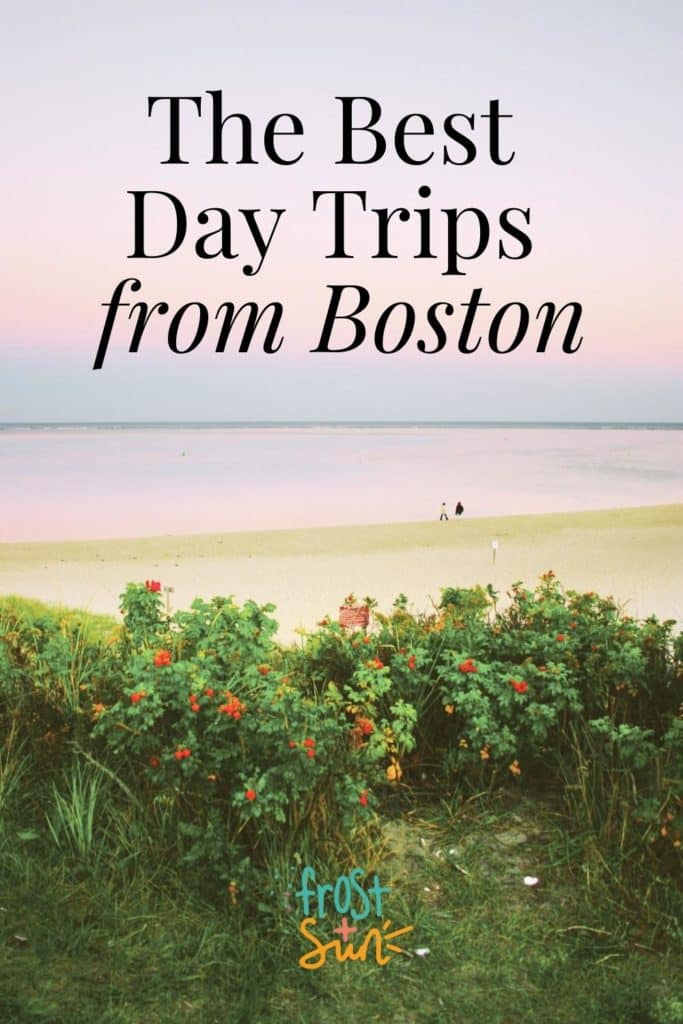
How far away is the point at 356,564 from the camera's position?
1466cm

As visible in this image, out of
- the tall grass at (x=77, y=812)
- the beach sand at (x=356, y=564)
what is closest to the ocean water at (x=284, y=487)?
the beach sand at (x=356, y=564)

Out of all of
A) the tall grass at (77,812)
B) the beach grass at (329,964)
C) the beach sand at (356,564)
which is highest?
the beach sand at (356,564)

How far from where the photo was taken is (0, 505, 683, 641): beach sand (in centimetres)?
1161

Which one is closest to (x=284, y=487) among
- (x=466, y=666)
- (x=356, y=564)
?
(x=356, y=564)

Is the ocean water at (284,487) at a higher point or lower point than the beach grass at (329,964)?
higher

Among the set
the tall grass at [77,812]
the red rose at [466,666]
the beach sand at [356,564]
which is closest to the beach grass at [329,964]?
the tall grass at [77,812]

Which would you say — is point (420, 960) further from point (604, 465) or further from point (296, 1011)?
point (604, 465)

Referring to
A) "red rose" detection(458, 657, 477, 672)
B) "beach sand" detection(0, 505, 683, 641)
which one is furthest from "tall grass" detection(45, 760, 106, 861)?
"beach sand" detection(0, 505, 683, 641)

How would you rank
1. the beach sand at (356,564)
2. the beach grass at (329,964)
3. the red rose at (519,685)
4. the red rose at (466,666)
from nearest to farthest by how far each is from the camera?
1. the beach grass at (329,964)
2. the red rose at (519,685)
3. the red rose at (466,666)
4. the beach sand at (356,564)

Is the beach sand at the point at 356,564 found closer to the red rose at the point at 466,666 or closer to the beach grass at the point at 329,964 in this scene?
the red rose at the point at 466,666

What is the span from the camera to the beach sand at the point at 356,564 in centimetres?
1161

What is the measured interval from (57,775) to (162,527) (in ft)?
62.2

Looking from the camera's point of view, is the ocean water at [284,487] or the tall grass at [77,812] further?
the ocean water at [284,487]

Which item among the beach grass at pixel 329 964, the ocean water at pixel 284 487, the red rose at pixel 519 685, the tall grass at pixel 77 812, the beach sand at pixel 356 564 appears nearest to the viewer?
the beach grass at pixel 329 964
